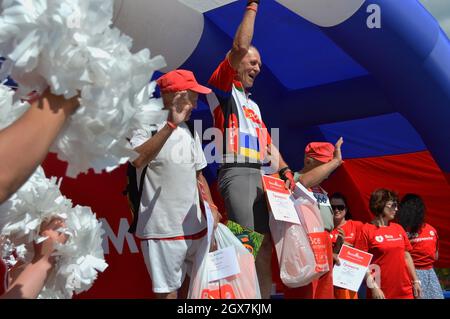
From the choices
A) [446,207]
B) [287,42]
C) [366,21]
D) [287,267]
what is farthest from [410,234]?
[287,267]

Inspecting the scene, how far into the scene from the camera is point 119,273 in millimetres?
4059

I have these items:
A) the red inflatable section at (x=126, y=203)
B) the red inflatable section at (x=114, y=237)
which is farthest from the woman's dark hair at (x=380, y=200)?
the red inflatable section at (x=114, y=237)

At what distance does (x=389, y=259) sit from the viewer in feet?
14.1

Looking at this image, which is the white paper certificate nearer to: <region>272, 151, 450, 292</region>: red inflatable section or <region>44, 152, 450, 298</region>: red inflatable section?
<region>44, 152, 450, 298</region>: red inflatable section

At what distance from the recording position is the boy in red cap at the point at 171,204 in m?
2.47

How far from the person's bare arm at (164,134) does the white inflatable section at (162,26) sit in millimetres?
1185

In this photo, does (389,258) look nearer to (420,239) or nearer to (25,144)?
(420,239)

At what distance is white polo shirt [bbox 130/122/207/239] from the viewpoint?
8.21 ft

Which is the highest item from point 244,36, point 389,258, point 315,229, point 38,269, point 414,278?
point 244,36

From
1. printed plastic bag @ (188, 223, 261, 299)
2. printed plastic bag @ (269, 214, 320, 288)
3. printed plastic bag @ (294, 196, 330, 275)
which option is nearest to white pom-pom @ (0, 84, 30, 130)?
printed plastic bag @ (188, 223, 261, 299)

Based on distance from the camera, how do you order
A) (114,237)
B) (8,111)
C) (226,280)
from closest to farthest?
(8,111), (226,280), (114,237)

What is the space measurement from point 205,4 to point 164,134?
6.01 feet

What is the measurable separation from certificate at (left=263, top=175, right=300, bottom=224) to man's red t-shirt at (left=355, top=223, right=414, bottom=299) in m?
1.69

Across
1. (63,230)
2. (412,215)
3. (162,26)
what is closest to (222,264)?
(63,230)
